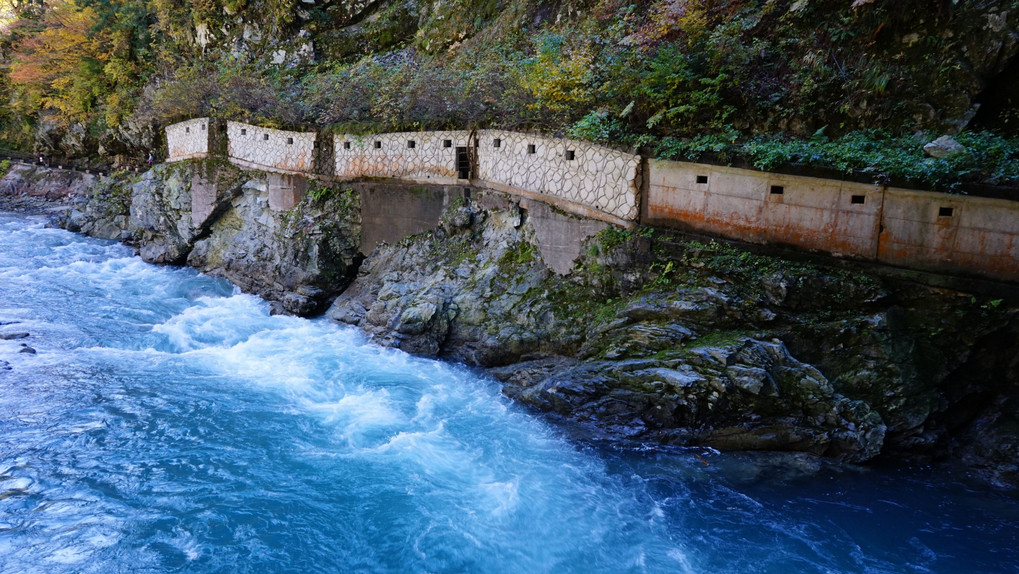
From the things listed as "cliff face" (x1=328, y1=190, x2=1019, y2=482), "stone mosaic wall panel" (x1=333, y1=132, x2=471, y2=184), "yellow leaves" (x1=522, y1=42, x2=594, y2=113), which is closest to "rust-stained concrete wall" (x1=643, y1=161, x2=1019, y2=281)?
"cliff face" (x1=328, y1=190, x2=1019, y2=482)

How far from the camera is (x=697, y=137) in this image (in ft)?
34.0

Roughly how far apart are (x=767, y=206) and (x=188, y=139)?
1822 cm

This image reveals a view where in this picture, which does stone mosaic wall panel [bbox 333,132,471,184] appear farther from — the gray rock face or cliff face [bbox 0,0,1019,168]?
the gray rock face

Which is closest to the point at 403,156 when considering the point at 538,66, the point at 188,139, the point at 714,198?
the point at 538,66

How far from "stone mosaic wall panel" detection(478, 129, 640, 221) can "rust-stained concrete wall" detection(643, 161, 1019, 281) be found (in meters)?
0.47

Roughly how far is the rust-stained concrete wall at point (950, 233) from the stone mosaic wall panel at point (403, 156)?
27.6ft

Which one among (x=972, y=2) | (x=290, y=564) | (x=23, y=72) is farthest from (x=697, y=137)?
(x=23, y=72)

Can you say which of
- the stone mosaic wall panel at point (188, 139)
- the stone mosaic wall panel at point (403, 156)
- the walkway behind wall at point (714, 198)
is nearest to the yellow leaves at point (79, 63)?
the stone mosaic wall panel at point (188, 139)

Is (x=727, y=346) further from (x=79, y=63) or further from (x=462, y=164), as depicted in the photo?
(x=79, y=63)

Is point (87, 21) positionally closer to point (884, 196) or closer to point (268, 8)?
point (268, 8)

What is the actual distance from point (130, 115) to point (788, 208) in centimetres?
2556

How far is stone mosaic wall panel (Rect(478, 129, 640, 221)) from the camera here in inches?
435

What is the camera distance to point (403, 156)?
48.3ft

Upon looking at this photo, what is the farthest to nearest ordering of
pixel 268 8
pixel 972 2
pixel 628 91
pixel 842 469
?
1. pixel 268 8
2. pixel 628 91
3. pixel 972 2
4. pixel 842 469
